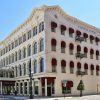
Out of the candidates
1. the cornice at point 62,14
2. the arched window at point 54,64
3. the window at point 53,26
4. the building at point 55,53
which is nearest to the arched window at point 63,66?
the building at point 55,53

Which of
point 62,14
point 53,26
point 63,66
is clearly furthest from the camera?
point 62,14

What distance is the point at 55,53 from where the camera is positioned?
51500mm

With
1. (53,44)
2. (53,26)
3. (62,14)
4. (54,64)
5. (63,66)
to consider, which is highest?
(62,14)

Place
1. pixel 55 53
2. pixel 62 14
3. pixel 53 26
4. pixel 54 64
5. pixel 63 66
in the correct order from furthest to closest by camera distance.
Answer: pixel 62 14 < pixel 63 66 < pixel 53 26 < pixel 55 53 < pixel 54 64

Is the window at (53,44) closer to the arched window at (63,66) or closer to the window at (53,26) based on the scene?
the window at (53,26)

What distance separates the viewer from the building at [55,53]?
50.8 m

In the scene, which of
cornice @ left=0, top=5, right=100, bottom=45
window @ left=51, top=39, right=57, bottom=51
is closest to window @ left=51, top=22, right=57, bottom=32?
window @ left=51, top=39, right=57, bottom=51

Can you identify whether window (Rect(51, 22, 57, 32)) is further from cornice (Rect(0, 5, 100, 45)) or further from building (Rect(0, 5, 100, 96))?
cornice (Rect(0, 5, 100, 45))

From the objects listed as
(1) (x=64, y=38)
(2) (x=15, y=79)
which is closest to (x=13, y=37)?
(2) (x=15, y=79)

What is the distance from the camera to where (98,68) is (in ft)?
207

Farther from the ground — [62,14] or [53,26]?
[62,14]

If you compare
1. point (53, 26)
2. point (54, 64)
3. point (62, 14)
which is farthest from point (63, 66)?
point (62, 14)

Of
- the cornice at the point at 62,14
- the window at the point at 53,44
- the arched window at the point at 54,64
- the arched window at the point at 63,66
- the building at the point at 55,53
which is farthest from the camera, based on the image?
the arched window at the point at 63,66

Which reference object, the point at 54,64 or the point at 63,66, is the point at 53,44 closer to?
the point at 54,64
